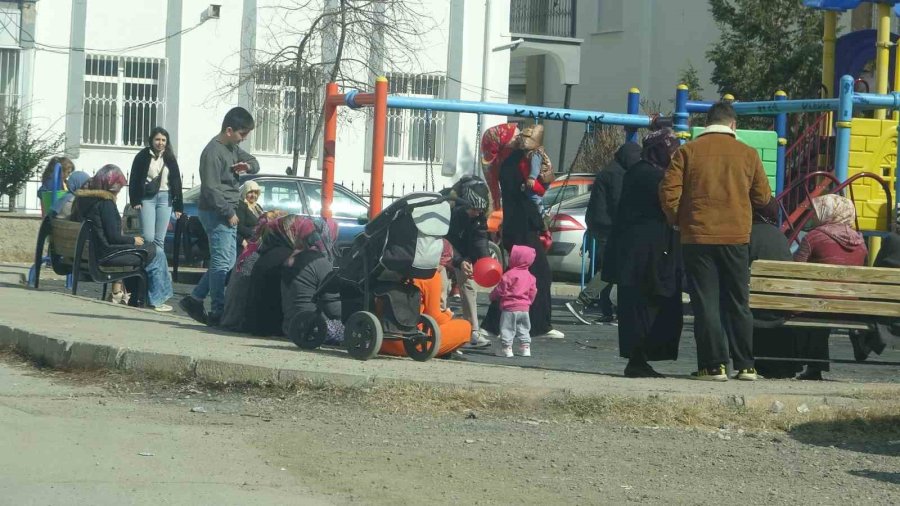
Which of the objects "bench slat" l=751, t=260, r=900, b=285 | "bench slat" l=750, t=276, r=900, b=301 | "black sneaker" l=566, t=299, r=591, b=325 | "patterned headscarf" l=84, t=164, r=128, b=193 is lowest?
"black sneaker" l=566, t=299, r=591, b=325

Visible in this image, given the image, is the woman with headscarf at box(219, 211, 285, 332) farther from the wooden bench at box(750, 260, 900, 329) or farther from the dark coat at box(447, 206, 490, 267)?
the wooden bench at box(750, 260, 900, 329)

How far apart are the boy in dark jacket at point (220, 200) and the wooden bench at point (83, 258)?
1.11m

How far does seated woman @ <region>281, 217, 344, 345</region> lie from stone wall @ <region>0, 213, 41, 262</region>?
9652 millimetres

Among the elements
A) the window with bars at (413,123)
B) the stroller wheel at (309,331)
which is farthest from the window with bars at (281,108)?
the stroller wheel at (309,331)

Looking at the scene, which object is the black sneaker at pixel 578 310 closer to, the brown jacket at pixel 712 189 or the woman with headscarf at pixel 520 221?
the woman with headscarf at pixel 520 221

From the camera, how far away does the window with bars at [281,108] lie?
27.0 metres

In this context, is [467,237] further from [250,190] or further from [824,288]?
[250,190]

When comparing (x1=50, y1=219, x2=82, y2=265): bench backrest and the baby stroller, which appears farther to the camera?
(x1=50, y1=219, x2=82, y2=265): bench backrest

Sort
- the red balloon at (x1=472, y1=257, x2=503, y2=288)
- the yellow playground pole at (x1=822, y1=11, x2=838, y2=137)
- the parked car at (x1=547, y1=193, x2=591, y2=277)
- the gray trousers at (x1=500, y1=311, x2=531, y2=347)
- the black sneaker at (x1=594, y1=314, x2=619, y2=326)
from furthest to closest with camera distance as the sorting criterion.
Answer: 1. the parked car at (x1=547, y1=193, x2=591, y2=277)
2. the yellow playground pole at (x1=822, y1=11, x2=838, y2=137)
3. the black sneaker at (x1=594, y1=314, x2=619, y2=326)
4. the gray trousers at (x1=500, y1=311, x2=531, y2=347)
5. the red balloon at (x1=472, y1=257, x2=503, y2=288)

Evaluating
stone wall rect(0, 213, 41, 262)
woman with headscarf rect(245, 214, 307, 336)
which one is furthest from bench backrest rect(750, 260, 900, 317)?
stone wall rect(0, 213, 41, 262)

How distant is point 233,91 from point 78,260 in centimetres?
1410

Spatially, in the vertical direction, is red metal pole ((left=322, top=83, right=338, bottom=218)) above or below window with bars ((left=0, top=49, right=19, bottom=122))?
below

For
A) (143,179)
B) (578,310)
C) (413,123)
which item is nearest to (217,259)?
(143,179)

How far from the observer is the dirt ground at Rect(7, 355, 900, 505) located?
6.26 meters
